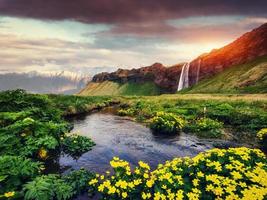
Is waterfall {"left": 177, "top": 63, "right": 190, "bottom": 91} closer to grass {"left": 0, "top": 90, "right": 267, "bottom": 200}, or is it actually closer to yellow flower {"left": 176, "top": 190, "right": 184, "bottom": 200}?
grass {"left": 0, "top": 90, "right": 267, "bottom": 200}

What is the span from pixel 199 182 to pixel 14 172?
6.27 meters

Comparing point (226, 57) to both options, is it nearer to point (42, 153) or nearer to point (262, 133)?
point (262, 133)

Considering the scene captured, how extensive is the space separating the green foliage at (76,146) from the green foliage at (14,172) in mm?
6040

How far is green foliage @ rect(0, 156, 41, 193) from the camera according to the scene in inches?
339

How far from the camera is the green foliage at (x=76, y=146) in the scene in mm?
15758

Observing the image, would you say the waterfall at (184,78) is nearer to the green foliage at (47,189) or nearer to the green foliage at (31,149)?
the green foliage at (31,149)

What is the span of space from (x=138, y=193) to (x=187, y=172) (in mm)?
2035

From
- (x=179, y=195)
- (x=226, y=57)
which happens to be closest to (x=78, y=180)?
(x=179, y=195)

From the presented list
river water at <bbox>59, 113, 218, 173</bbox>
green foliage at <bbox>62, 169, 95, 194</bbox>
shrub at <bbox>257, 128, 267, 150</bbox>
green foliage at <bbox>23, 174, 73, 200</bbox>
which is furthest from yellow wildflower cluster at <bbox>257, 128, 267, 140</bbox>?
green foliage at <bbox>23, 174, 73, 200</bbox>

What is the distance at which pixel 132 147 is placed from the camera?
18094 millimetres

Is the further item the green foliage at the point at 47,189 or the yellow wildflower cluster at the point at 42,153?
the yellow wildflower cluster at the point at 42,153

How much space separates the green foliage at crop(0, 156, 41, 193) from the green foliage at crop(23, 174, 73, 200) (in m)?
0.41

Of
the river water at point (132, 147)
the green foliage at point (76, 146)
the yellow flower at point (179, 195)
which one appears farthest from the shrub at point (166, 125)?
the yellow flower at point (179, 195)

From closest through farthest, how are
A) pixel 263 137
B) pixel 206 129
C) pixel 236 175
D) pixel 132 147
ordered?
pixel 236 175, pixel 132 147, pixel 263 137, pixel 206 129
